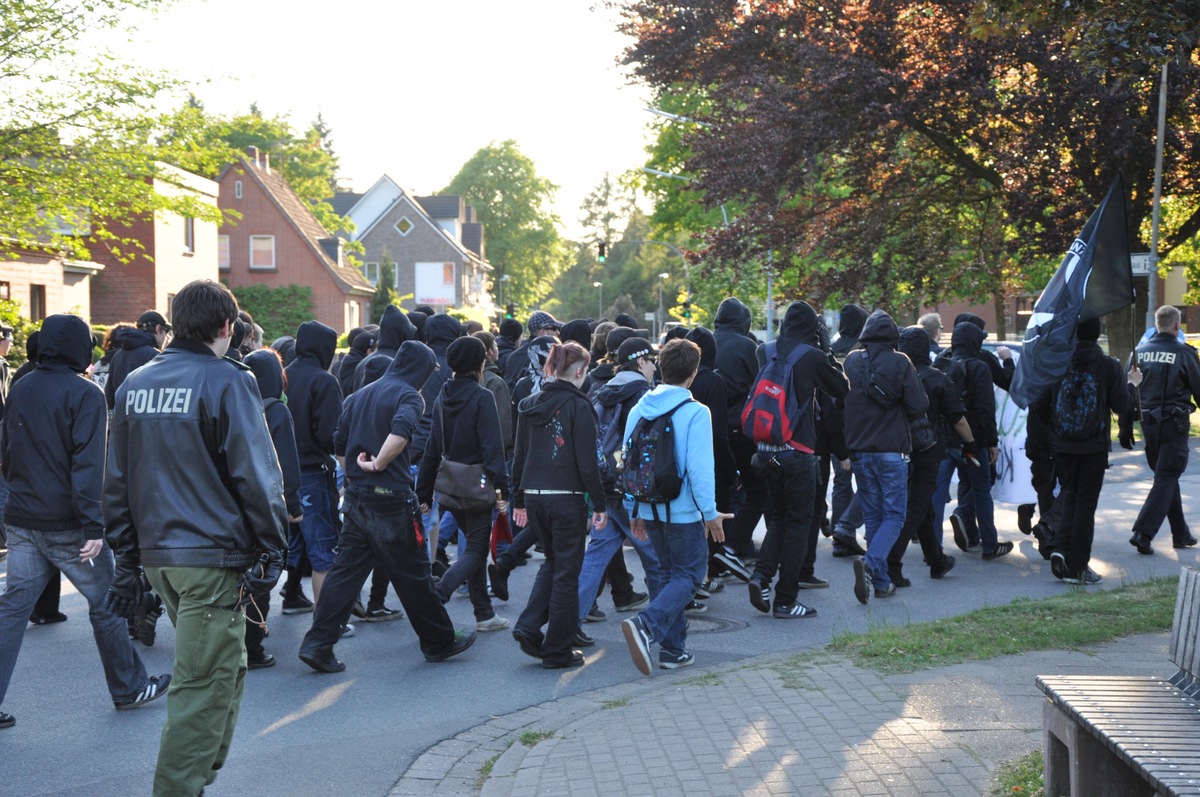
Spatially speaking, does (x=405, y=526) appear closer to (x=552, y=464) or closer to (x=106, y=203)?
(x=552, y=464)

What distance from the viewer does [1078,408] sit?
926 centimetres

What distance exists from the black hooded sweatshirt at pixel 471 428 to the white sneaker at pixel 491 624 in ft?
3.09

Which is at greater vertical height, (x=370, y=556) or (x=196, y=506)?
(x=196, y=506)

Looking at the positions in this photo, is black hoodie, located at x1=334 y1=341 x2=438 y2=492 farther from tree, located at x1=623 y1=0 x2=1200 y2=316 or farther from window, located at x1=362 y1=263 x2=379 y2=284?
window, located at x1=362 y1=263 x2=379 y2=284

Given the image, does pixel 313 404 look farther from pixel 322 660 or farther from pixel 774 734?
pixel 774 734

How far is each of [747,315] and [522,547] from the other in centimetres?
264

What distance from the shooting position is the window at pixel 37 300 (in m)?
33.3

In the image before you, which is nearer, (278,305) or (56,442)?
(56,442)

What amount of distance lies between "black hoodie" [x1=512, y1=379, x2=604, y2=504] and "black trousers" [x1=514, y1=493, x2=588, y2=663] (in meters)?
0.08

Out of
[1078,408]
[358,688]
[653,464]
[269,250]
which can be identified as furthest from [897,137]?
[269,250]

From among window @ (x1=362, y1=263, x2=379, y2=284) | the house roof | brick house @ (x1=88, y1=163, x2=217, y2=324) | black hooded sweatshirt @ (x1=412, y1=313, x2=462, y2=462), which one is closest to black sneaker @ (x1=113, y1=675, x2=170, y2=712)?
black hooded sweatshirt @ (x1=412, y1=313, x2=462, y2=462)

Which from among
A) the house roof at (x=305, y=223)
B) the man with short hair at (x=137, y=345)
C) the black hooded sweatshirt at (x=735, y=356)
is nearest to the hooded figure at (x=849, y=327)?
the black hooded sweatshirt at (x=735, y=356)

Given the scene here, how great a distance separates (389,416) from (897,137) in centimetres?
1608

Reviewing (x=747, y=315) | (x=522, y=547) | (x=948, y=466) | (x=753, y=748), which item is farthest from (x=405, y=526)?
(x=948, y=466)
